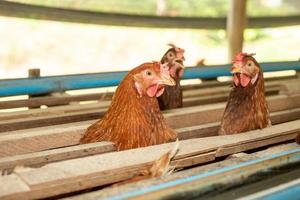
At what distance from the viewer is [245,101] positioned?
1.66 metres

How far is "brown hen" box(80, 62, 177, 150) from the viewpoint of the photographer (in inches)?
55.5

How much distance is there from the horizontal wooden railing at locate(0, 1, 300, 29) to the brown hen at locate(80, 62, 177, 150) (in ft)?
4.98

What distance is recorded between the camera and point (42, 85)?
6.51 ft

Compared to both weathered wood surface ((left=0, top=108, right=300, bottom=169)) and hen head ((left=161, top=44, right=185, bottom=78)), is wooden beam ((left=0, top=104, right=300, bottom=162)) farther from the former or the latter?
hen head ((left=161, top=44, right=185, bottom=78))

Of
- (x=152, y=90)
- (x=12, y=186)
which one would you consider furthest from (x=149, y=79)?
(x=12, y=186)

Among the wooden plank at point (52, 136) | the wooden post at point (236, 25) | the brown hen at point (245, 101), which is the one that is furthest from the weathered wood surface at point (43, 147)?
the wooden post at point (236, 25)

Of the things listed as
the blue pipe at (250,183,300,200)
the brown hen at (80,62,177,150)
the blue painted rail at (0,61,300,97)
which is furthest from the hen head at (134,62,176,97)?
the blue painted rail at (0,61,300,97)

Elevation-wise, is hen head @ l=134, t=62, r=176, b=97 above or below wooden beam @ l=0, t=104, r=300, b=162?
above

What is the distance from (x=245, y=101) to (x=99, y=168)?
771 millimetres

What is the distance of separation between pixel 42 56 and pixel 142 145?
16.3 ft

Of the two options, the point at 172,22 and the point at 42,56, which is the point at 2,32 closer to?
the point at 42,56

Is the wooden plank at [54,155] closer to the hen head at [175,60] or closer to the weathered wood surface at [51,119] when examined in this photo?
the weathered wood surface at [51,119]

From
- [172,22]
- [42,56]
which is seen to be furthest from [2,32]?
[172,22]

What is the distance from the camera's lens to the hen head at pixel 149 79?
143 cm
